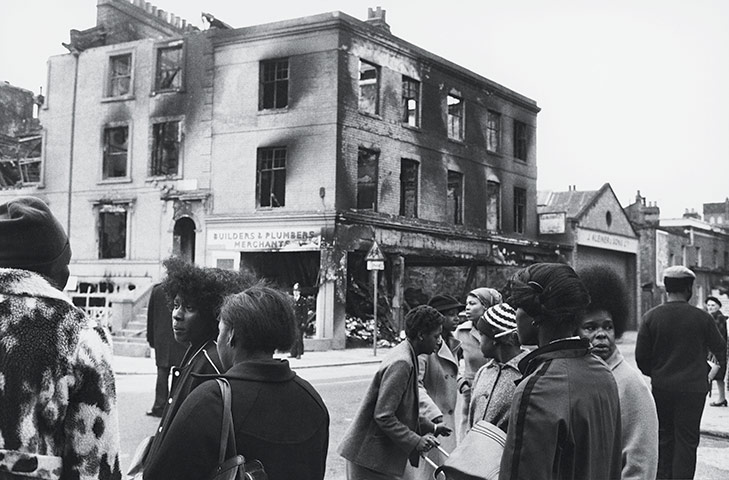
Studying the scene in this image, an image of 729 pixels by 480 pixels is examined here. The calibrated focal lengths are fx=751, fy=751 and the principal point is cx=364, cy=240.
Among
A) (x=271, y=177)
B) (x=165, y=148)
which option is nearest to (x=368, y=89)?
(x=271, y=177)

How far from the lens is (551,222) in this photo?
114 feet

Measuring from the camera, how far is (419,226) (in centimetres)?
2652

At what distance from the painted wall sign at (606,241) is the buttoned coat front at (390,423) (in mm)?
32206

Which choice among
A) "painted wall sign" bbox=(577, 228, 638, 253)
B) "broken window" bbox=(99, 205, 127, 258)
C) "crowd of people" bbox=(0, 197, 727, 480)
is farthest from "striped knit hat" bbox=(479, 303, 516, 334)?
"painted wall sign" bbox=(577, 228, 638, 253)

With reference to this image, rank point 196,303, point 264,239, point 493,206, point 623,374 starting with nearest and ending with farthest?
point 623,374 → point 196,303 → point 264,239 → point 493,206

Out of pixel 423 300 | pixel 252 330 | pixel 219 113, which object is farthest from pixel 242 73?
pixel 252 330

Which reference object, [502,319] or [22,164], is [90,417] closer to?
[502,319]

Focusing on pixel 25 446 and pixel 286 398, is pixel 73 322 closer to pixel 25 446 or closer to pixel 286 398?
pixel 25 446

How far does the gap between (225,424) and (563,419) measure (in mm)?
1133

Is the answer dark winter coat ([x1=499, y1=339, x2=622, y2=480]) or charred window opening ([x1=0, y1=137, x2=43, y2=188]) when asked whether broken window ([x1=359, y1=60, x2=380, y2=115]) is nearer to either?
charred window opening ([x1=0, y1=137, x2=43, y2=188])

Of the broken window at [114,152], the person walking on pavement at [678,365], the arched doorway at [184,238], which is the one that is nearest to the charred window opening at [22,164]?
the broken window at [114,152]

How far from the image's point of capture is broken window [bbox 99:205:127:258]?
27141 mm

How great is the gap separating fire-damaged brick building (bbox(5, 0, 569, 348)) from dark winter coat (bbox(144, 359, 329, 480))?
19.5 m

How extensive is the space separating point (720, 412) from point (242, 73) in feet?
61.2
